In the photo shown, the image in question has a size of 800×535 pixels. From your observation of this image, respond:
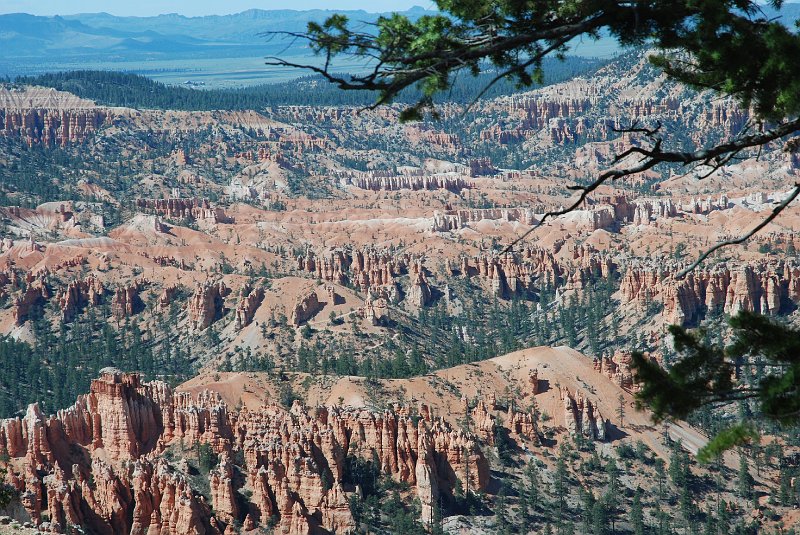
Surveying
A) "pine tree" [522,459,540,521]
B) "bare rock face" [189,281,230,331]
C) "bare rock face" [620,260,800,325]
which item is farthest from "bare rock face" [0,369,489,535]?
"bare rock face" [189,281,230,331]

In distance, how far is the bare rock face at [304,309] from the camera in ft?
430

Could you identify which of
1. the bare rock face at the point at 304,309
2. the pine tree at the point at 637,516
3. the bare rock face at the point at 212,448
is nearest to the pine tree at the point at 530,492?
the bare rock face at the point at 212,448

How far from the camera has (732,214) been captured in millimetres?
179125

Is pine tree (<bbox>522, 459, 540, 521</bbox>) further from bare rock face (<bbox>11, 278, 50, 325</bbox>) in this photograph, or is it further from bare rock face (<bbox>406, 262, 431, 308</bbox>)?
bare rock face (<bbox>11, 278, 50, 325</bbox>)

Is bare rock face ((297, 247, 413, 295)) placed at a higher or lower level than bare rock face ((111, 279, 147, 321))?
higher

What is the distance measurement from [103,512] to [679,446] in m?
39.6

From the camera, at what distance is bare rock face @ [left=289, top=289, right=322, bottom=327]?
131m

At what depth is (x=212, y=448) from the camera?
69.4m

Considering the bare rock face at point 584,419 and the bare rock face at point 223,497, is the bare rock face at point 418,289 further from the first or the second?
the bare rock face at point 223,497

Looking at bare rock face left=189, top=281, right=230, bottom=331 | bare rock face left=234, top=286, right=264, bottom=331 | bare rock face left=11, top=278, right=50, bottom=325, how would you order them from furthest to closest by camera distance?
bare rock face left=11, top=278, right=50, bottom=325, bare rock face left=189, top=281, right=230, bottom=331, bare rock face left=234, top=286, right=264, bottom=331

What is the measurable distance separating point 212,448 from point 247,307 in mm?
64887

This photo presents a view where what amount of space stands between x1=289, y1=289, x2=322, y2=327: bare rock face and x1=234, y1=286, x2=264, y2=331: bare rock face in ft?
14.8

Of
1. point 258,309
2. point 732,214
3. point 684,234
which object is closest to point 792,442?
point 258,309

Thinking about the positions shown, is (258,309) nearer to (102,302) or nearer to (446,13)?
(102,302)
